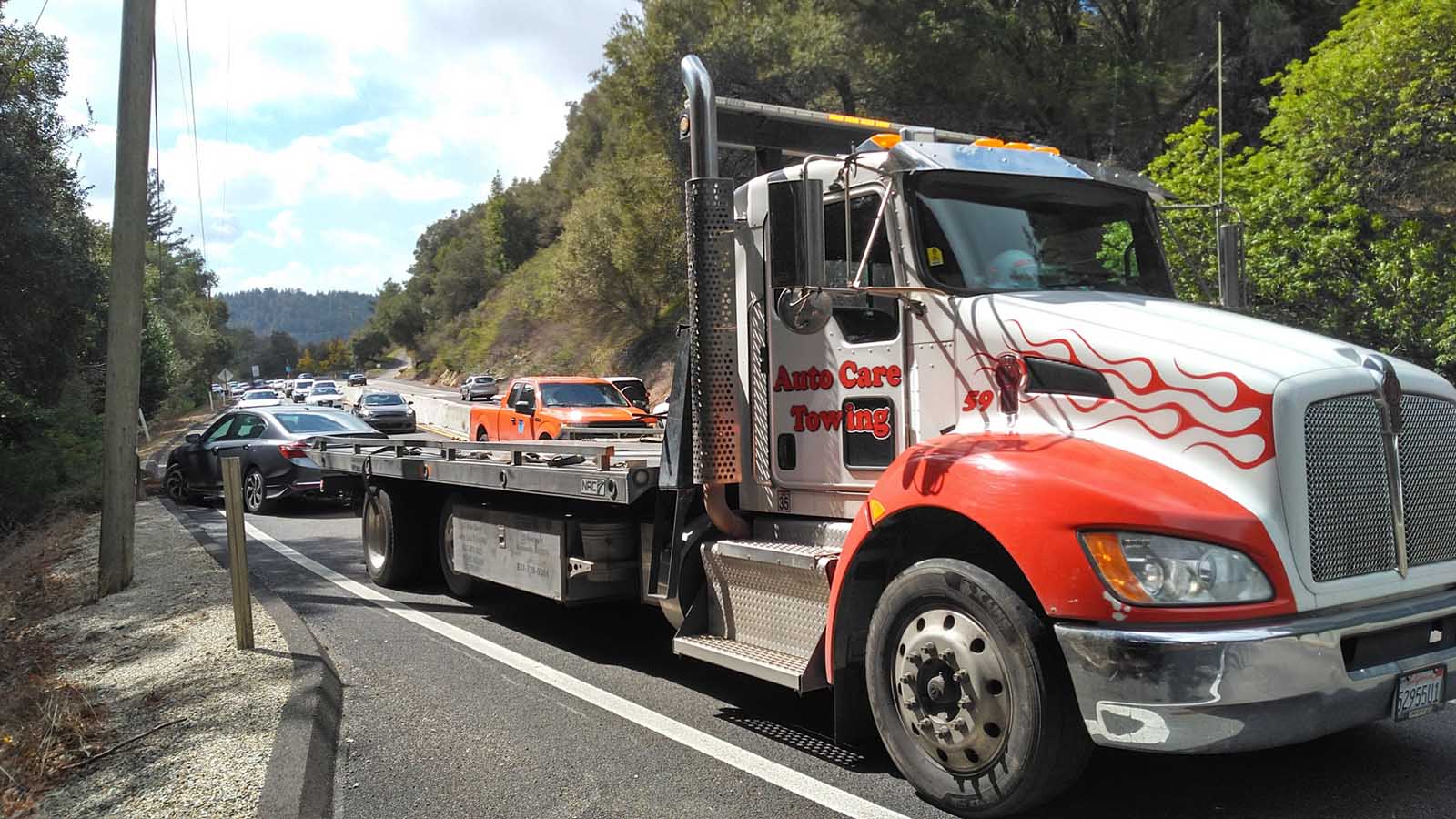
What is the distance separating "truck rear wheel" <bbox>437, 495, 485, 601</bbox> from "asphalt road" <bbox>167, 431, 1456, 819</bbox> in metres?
1.25

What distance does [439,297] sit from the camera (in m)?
105

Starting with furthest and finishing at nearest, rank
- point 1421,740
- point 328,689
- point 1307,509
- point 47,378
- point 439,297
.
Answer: point 439,297 → point 47,378 → point 328,689 → point 1421,740 → point 1307,509

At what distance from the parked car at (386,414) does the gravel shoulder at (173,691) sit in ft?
80.7

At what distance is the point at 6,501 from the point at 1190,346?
21.2 meters

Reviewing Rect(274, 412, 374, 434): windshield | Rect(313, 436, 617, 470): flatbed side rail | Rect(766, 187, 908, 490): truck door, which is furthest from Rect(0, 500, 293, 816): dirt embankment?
Rect(274, 412, 374, 434): windshield

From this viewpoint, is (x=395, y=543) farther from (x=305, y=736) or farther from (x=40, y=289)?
(x=40, y=289)

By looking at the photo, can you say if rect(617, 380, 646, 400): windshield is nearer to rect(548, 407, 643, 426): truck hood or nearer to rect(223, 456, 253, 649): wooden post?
rect(548, 407, 643, 426): truck hood

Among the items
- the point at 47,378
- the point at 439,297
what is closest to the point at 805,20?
the point at 47,378

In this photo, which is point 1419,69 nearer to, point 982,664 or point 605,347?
point 982,664

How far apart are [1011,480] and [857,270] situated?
1.38 m

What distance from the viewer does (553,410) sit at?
17.5 meters

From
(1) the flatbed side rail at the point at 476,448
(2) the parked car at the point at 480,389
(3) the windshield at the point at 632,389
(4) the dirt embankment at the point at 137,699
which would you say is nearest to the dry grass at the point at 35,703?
(4) the dirt embankment at the point at 137,699

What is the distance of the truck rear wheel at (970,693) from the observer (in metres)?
3.56

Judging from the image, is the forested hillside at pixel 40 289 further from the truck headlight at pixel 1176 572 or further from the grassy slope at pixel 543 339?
the truck headlight at pixel 1176 572
